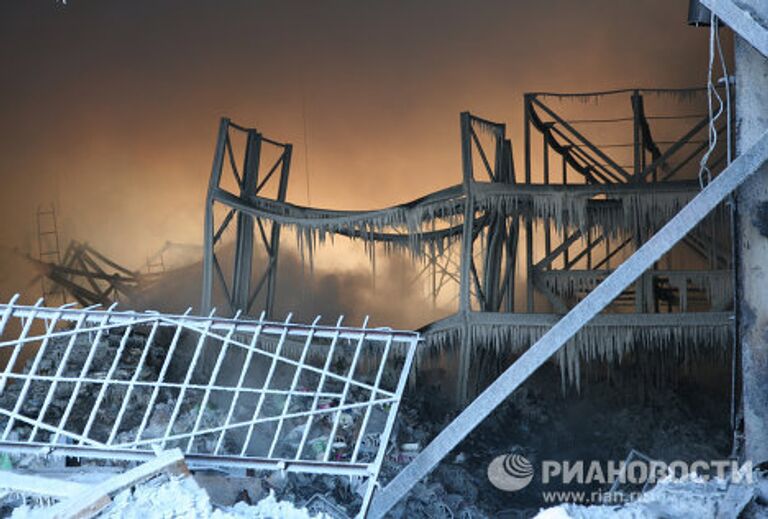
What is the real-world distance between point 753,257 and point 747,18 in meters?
1.59

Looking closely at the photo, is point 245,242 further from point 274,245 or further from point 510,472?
point 510,472

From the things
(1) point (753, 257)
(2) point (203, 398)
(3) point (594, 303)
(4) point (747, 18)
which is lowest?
(2) point (203, 398)

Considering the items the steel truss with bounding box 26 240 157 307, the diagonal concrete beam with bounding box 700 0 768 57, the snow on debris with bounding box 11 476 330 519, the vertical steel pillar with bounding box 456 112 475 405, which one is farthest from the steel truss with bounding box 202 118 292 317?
the diagonal concrete beam with bounding box 700 0 768 57

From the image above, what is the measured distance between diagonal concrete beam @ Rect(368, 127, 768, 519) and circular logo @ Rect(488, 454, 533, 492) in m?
5.86

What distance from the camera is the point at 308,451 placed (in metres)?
12.5

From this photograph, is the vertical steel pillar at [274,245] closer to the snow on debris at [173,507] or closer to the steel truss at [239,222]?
the steel truss at [239,222]

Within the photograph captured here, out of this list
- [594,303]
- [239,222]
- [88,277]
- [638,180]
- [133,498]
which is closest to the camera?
[133,498]

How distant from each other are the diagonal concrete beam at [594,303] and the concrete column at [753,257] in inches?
8.9

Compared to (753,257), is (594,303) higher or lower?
lower

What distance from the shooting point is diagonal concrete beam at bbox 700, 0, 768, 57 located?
6.98 metres

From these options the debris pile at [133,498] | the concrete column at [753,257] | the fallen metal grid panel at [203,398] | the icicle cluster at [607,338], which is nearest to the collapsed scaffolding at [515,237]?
the icicle cluster at [607,338]

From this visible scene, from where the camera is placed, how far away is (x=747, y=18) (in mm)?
7051

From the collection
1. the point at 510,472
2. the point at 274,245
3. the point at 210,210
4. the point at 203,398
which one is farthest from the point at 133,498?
the point at 274,245

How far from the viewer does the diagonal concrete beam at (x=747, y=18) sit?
698 cm
